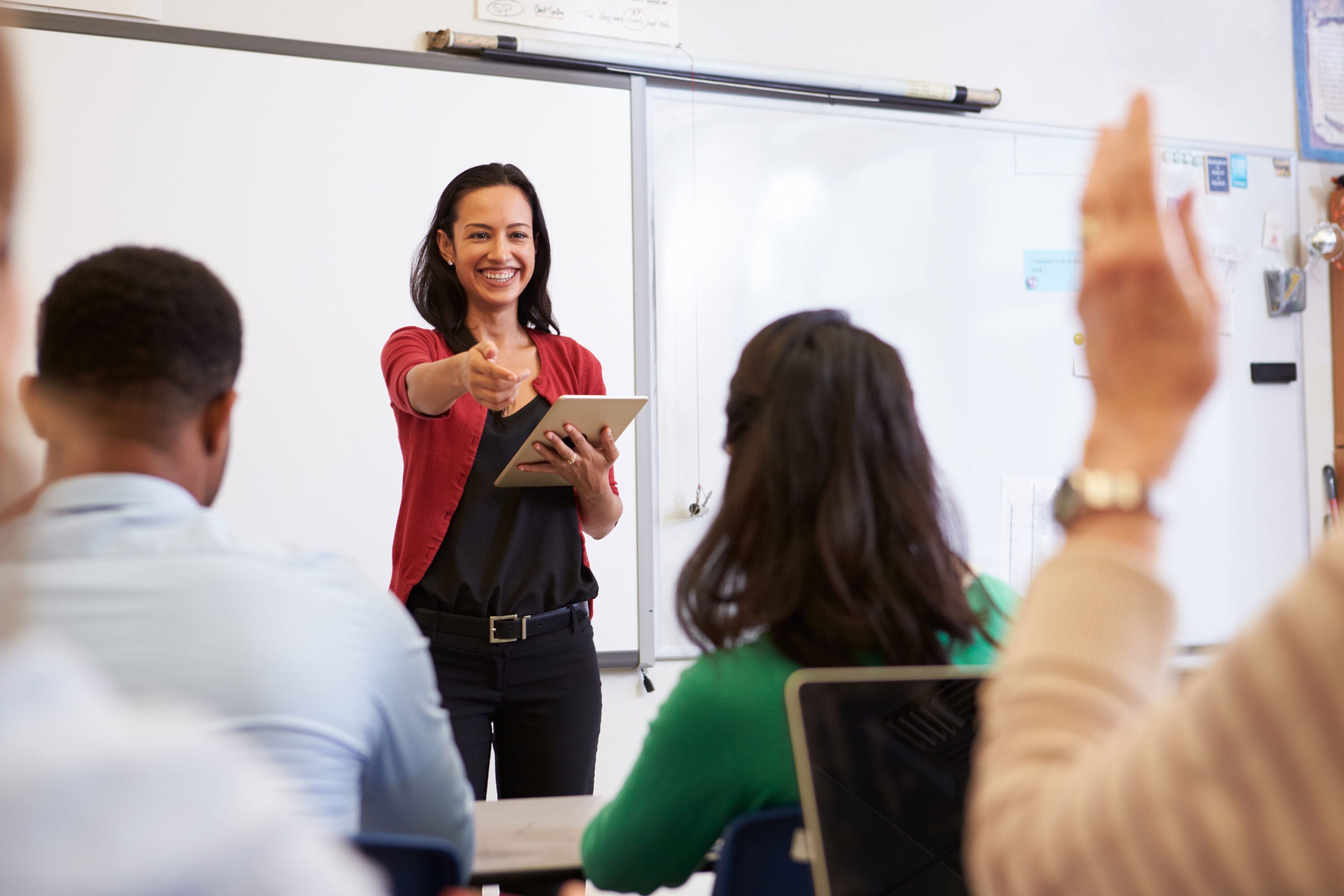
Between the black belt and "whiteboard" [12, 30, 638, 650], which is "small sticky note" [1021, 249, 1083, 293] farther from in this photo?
the black belt

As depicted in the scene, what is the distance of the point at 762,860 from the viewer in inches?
37.1

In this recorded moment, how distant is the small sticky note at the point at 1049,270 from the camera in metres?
3.31

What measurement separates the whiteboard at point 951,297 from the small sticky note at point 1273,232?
3 cm

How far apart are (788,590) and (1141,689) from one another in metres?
0.62

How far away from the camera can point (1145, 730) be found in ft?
1.18

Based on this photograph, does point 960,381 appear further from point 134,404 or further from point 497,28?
point 134,404

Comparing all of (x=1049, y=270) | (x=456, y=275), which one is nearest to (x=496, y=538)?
(x=456, y=275)

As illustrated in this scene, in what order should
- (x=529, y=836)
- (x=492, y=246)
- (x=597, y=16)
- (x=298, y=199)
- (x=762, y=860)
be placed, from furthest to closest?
(x=597, y=16) → (x=298, y=199) → (x=492, y=246) → (x=529, y=836) → (x=762, y=860)

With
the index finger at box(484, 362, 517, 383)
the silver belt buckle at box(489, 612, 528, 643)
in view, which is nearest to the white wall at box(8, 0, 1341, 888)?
the silver belt buckle at box(489, 612, 528, 643)

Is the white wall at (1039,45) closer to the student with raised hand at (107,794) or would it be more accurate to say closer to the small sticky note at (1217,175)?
the small sticky note at (1217,175)

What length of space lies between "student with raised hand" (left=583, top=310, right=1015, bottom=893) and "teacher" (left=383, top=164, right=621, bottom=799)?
877 millimetres

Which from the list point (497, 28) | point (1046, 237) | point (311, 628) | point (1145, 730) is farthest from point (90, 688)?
point (1046, 237)

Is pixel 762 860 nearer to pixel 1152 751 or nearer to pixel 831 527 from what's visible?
pixel 831 527

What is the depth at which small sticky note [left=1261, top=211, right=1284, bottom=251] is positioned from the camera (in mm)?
3523
